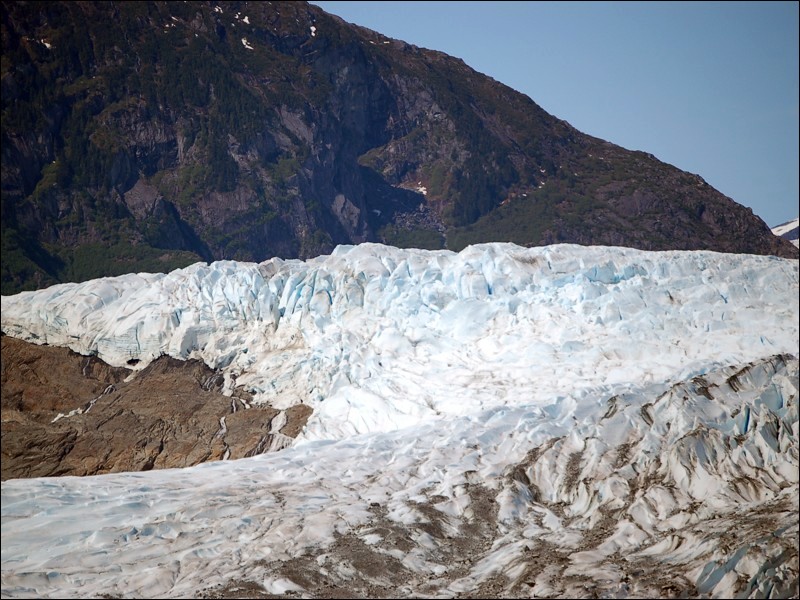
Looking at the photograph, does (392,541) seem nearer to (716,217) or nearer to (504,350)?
(504,350)

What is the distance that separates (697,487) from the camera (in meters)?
56.4

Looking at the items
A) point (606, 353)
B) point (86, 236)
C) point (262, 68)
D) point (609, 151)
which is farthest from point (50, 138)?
point (606, 353)

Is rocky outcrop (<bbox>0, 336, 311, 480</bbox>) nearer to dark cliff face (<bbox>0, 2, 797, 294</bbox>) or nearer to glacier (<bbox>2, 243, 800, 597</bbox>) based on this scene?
glacier (<bbox>2, 243, 800, 597</bbox>)

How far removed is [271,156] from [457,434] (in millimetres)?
108327

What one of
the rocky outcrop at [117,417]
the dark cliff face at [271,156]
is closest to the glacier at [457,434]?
the rocky outcrop at [117,417]

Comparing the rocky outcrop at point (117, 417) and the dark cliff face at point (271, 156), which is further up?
the dark cliff face at point (271, 156)

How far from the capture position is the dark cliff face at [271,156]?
487 ft

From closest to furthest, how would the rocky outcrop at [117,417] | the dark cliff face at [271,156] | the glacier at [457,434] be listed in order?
1. the glacier at [457,434]
2. the rocky outcrop at [117,417]
3. the dark cliff face at [271,156]

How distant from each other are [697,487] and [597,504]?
4810 mm

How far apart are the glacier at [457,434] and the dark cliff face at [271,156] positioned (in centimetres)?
5763

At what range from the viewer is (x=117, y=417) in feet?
244

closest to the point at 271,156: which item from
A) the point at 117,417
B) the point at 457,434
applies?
the point at 117,417

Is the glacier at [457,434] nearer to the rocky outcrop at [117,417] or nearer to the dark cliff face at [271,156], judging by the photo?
the rocky outcrop at [117,417]

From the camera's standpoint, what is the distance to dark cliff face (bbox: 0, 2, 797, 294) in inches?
5846
